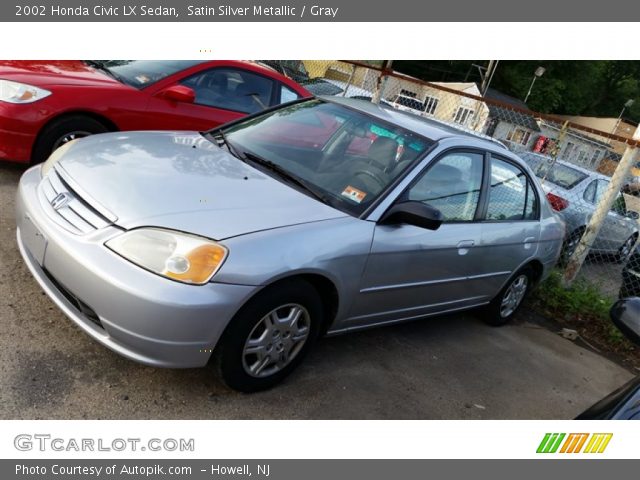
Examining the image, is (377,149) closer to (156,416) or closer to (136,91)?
(156,416)

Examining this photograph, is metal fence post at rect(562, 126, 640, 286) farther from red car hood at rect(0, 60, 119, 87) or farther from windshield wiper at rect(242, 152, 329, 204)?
red car hood at rect(0, 60, 119, 87)

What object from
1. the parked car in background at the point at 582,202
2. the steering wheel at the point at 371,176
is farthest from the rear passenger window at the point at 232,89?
the parked car in background at the point at 582,202

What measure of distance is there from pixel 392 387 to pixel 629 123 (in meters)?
71.2

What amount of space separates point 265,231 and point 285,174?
0.74 metres

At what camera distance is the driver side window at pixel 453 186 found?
11.4 ft

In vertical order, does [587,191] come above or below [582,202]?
above

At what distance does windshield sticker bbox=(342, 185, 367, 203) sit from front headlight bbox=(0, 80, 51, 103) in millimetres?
2842

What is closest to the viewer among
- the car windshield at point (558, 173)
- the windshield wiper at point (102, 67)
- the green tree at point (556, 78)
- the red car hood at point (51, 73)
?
the red car hood at point (51, 73)

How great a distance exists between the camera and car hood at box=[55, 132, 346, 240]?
2594mm

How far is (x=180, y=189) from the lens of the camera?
281 centimetres

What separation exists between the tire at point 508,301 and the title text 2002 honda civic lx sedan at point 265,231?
1.43ft

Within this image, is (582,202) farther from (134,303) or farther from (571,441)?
(134,303)

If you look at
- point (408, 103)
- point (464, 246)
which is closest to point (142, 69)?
point (464, 246)

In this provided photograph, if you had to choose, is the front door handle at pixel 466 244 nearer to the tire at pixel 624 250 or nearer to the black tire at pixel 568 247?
the black tire at pixel 568 247
